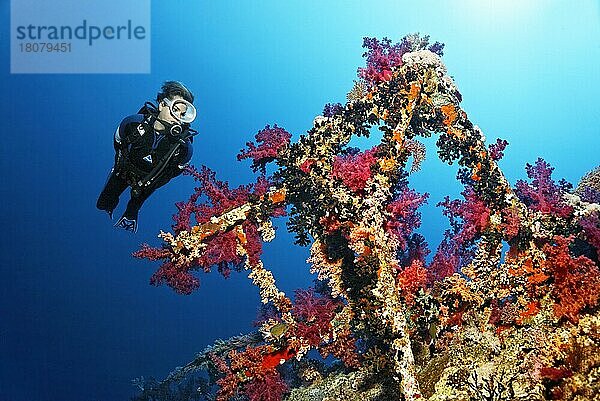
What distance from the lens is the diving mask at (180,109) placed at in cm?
480

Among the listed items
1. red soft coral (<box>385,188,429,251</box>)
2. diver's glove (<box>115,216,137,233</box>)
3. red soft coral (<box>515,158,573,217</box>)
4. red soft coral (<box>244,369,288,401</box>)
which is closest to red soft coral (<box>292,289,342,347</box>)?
red soft coral (<box>244,369,288,401</box>)

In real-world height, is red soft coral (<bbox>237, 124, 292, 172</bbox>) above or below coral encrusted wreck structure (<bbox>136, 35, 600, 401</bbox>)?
above

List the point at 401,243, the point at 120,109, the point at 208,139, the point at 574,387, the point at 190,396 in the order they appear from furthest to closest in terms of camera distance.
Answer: the point at 208,139
the point at 120,109
the point at 190,396
the point at 401,243
the point at 574,387

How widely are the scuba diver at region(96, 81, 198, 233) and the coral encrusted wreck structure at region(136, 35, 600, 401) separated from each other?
34.9 inches

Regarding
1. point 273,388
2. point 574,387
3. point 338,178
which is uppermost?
point 338,178

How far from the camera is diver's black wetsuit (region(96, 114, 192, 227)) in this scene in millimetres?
4828

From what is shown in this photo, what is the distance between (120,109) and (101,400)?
95.8 meters

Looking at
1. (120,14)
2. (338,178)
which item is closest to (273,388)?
(338,178)

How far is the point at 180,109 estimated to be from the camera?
15.9ft

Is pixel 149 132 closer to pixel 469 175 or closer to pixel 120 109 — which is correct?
pixel 469 175

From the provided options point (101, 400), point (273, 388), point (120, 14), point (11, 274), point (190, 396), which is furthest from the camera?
point (120, 14)

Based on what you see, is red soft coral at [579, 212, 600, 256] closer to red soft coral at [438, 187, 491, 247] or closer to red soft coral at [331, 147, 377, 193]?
red soft coral at [438, 187, 491, 247]

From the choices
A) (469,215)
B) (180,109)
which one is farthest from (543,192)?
(180,109)

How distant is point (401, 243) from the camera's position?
269 inches
